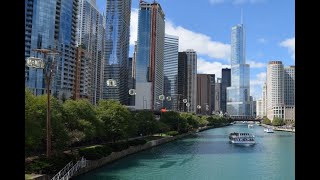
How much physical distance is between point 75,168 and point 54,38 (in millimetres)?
113675

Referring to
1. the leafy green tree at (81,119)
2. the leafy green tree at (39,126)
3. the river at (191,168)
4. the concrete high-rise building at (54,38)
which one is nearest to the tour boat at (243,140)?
the river at (191,168)

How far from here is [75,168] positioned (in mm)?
39156

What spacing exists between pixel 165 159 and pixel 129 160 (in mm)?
6444

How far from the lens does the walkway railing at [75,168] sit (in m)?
34.5

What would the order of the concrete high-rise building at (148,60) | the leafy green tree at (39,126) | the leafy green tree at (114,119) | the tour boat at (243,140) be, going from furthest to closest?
the concrete high-rise building at (148,60)
the tour boat at (243,140)
the leafy green tree at (114,119)
the leafy green tree at (39,126)

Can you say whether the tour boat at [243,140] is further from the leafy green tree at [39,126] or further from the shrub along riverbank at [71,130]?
the leafy green tree at [39,126]

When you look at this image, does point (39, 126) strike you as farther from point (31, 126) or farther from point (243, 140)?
point (243, 140)

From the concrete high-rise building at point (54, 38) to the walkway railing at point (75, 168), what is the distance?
298ft

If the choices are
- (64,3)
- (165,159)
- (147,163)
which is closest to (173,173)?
(147,163)

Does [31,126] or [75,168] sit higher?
[31,126]

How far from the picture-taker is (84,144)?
5947 centimetres

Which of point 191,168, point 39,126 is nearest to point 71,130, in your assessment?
point 39,126
